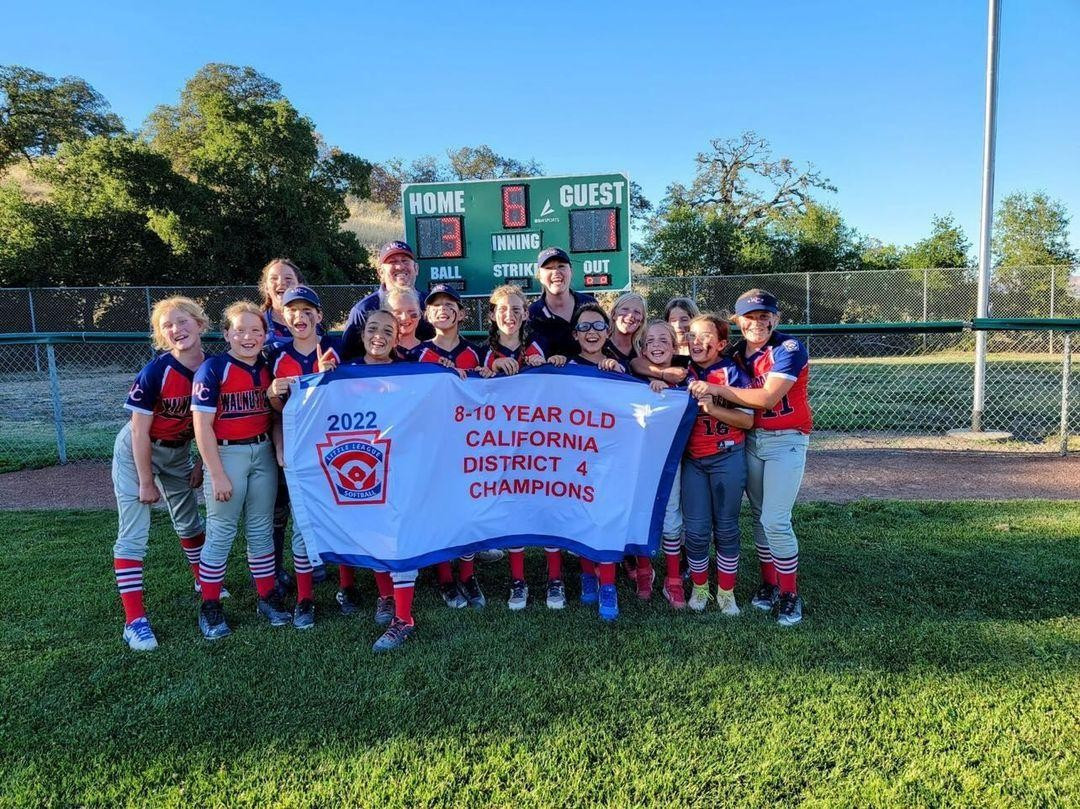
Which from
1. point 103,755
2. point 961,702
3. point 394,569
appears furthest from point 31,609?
point 961,702

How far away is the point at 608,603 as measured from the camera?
352 centimetres

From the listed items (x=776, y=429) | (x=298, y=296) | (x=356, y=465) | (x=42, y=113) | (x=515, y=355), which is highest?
(x=42, y=113)

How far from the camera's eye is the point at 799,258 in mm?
25125

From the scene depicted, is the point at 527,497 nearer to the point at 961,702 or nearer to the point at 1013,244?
the point at 961,702

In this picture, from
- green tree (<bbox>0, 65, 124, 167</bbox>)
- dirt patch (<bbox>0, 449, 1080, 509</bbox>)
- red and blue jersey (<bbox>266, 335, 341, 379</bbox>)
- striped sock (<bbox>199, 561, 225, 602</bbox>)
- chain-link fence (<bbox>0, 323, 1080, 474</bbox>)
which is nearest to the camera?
striped sock (<bbox>199, 561, 225, 602</bbox>)

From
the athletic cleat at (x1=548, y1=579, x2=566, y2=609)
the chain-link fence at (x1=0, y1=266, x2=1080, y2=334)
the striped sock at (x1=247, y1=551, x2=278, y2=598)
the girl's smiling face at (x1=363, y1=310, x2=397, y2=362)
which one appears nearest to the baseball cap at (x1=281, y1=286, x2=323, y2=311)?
the girl's smiling face at (x1=363, y1=310, x2=397, y2=362)

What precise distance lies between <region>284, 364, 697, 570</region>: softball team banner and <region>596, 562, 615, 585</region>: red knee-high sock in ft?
0.23

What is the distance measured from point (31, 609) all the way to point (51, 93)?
155 ft

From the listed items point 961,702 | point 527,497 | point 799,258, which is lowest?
point 961,702

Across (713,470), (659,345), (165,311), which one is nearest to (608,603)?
(713,470)

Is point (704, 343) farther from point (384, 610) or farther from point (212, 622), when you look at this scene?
point (212, 622)

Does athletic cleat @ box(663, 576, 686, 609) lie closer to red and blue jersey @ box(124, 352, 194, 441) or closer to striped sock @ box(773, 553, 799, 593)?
striped sock @ box(773, 553, 799, 593)

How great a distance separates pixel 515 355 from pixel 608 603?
4.69 feet

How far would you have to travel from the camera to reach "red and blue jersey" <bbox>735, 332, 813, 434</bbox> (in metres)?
3.31
